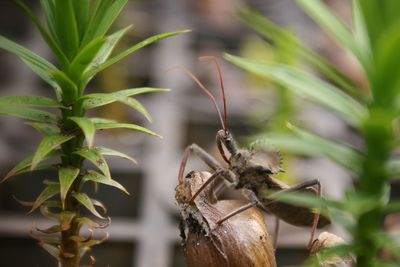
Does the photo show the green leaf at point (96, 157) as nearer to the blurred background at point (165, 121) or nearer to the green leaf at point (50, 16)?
the green leaf at point (50, 16)

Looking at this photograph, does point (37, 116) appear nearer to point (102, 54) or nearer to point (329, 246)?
point (102, 54)

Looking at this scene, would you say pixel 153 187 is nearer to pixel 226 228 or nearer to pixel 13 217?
pixel 13 217

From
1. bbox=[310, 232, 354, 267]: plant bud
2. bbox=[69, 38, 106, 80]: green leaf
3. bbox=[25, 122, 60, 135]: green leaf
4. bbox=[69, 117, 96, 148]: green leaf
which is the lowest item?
bbox=[310, 232, 354, 267]: plant bud

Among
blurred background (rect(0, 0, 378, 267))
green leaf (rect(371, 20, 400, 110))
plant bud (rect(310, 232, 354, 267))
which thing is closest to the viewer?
green leaf (rect(371, 20, 400, 110))

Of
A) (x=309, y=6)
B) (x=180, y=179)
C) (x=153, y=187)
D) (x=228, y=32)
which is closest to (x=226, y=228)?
(x=180, y=179)

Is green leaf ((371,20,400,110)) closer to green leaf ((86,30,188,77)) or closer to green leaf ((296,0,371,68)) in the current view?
green leaf ((296,0,371,68))

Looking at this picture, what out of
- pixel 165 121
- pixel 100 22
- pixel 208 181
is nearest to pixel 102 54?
pixel 100 22

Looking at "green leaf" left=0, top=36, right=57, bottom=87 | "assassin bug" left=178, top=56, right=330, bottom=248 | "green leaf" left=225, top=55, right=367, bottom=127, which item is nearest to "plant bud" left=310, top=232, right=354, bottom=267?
"assassin bug" left=178, top=56, right=330, bottom=248
